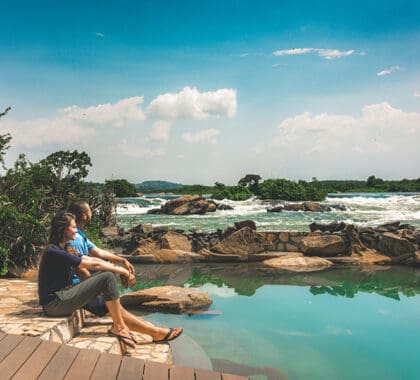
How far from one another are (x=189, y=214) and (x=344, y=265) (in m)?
19.7

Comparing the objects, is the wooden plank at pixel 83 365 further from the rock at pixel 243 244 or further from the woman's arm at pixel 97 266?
the rock at pixel 243 244

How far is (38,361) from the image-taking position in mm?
3293

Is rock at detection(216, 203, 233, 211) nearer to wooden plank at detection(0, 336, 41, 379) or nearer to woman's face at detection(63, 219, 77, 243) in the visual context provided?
woman's face at detection(63, 219, 77, 243)

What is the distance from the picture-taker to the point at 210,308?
6766mm

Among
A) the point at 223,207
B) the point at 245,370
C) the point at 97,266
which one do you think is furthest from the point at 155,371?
the point at 223,207

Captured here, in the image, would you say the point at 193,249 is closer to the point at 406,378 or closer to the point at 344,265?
the point at 344,265

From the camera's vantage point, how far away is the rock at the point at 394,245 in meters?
10.7

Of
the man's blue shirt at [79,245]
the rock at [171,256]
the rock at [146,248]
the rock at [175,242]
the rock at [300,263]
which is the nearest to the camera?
the man's blue shirt at [79,245]

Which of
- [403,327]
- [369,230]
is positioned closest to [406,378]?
[403,327]

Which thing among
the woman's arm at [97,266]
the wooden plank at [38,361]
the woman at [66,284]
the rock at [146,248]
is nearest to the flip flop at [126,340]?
the woman at [66,284]

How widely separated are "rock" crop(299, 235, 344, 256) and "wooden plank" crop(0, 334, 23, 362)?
8.58 meters

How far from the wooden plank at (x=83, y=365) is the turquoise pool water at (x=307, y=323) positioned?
142 centimetres

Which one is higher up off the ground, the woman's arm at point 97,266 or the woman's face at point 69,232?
the woman's face at point 69,232

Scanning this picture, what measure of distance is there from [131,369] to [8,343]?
42.2 inches
